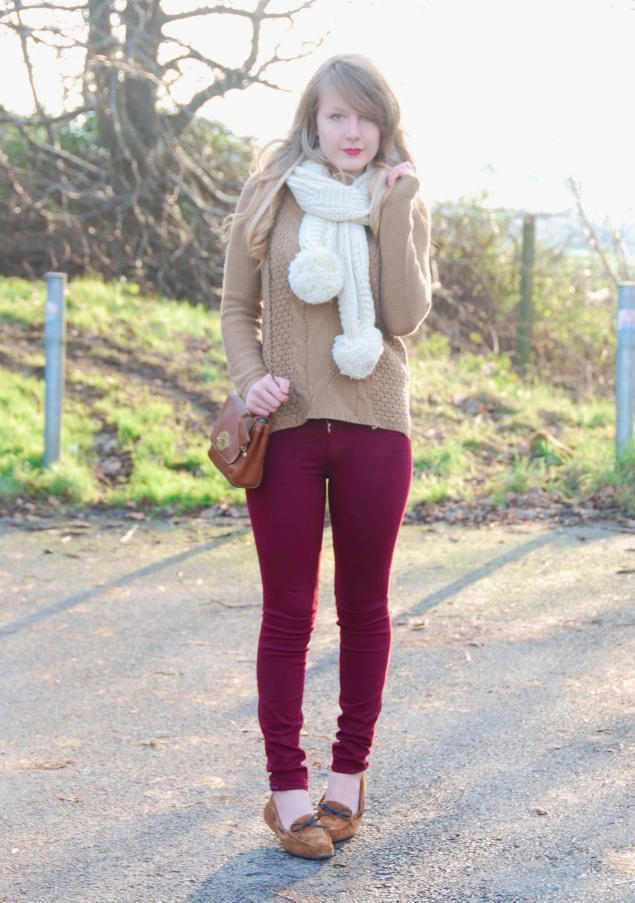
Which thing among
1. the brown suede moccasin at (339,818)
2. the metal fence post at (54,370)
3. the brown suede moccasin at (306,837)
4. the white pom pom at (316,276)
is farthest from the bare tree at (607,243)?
the brown suede moccasin at (306,837)

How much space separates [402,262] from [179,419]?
16.4 ft

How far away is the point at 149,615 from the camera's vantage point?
4547 millimetres

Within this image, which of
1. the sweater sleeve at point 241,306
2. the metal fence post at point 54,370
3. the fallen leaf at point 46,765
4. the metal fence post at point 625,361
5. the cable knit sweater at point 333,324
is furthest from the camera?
the metal fence post at point 54,370

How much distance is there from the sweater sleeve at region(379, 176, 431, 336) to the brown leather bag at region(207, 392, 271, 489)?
406 millimetres

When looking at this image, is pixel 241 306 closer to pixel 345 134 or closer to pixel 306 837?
pixel 345 134

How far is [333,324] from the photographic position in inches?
100

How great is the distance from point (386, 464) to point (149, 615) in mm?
2303

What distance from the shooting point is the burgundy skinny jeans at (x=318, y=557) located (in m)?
2.51

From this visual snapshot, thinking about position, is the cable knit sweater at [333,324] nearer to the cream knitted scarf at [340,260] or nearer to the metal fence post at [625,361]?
the cream knitted scarf at [340,260]

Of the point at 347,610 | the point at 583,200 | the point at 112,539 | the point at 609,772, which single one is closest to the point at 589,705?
the point at 609,772

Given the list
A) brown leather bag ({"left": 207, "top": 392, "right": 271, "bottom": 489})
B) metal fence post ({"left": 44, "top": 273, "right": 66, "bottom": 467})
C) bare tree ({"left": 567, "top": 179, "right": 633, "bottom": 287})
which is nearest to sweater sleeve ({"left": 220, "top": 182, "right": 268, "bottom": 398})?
brown leather bag ({"left": 207, "top": 392, "right": 271, "bottom": 489})

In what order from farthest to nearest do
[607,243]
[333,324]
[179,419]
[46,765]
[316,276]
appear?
[607,243], [179,419], [46,765], [333,324], [316,276]

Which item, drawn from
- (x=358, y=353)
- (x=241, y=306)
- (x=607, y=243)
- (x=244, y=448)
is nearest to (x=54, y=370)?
(x=241, y=306)

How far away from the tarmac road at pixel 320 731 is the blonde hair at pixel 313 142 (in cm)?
147
